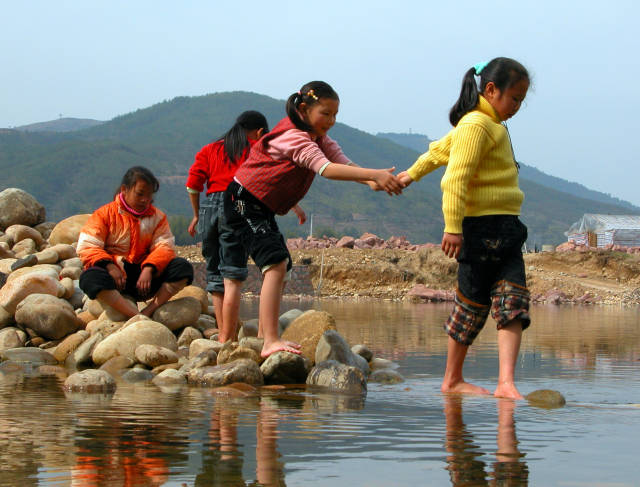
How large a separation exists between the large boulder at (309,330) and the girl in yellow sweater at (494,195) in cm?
144

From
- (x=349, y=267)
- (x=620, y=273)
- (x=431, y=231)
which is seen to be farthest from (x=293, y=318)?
(x=431, y=231)

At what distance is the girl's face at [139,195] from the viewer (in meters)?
6.26

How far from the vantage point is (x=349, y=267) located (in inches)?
1077

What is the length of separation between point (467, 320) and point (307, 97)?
1546 millimetres

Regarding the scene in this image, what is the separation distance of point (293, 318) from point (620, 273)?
83.6 ft

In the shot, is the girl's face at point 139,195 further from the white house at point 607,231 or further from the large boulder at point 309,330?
the white house at point 607,231

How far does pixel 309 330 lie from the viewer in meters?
5.81

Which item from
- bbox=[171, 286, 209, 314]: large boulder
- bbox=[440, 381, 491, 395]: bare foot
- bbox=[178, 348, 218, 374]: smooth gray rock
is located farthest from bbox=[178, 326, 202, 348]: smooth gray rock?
bbox=[440, 381, 491, 395]: bare foot

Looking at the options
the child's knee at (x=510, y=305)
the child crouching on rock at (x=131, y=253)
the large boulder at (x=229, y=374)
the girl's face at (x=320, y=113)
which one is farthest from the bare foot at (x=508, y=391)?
the child crouching on rock at (x=131, y=253)

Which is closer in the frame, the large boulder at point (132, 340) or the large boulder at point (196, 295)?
the large boulder at point (132, 340)

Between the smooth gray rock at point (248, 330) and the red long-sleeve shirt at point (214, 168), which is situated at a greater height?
the red long-sleeve shirt at point (214, 168)

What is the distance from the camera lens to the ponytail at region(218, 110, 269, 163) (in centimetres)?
617

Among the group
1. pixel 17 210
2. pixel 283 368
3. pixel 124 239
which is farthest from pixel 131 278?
pixel 17 210

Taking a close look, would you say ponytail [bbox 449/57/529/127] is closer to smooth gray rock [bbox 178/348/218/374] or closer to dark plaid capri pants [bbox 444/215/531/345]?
dark plaid capri pants [bbox 444/215/531/345]
